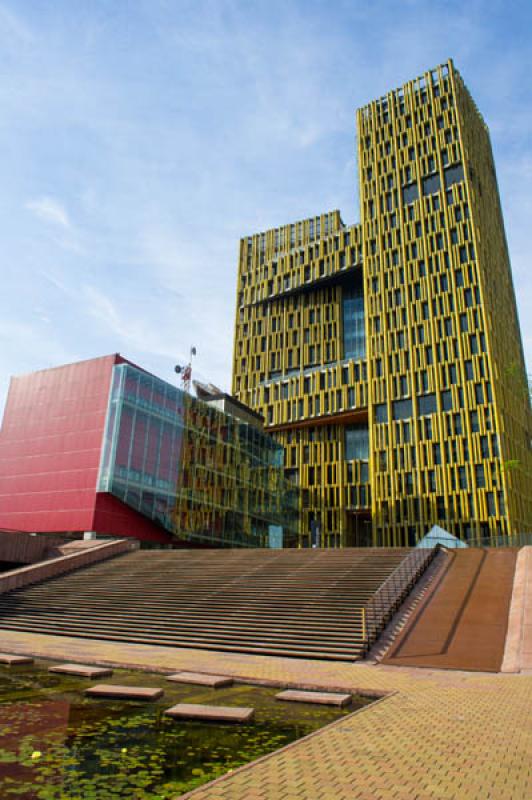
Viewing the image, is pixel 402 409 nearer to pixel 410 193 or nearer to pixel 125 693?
pixel 410 193

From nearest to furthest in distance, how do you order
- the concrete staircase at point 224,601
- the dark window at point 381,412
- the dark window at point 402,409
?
1. the concrete staircase at point 224,601
2. the dark window at point 402,409
3. the dark window at point 381,412

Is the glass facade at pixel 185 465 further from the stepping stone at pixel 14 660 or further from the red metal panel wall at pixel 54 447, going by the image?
the stepping stone at pixel 14 660

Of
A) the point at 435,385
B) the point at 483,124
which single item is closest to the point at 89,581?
the point at 435,385

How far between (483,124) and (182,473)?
6627cm

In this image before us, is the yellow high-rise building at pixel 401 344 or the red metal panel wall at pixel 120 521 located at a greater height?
the yellow high-rise building at pixel 401 344

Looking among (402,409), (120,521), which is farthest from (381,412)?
(120,521)

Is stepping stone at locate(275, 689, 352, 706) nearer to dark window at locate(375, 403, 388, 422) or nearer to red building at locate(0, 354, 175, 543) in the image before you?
red building at locate(0, 354, 175, 543)

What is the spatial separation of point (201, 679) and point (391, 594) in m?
10.1

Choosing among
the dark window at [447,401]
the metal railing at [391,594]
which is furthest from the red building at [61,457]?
the dark window at [447,401]

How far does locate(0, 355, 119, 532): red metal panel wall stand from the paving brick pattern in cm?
2806

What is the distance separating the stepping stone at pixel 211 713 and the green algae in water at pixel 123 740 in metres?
0.12

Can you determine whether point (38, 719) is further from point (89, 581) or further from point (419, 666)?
point (89, 581)

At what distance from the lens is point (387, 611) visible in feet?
57.2

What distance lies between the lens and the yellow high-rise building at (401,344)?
182 ft
